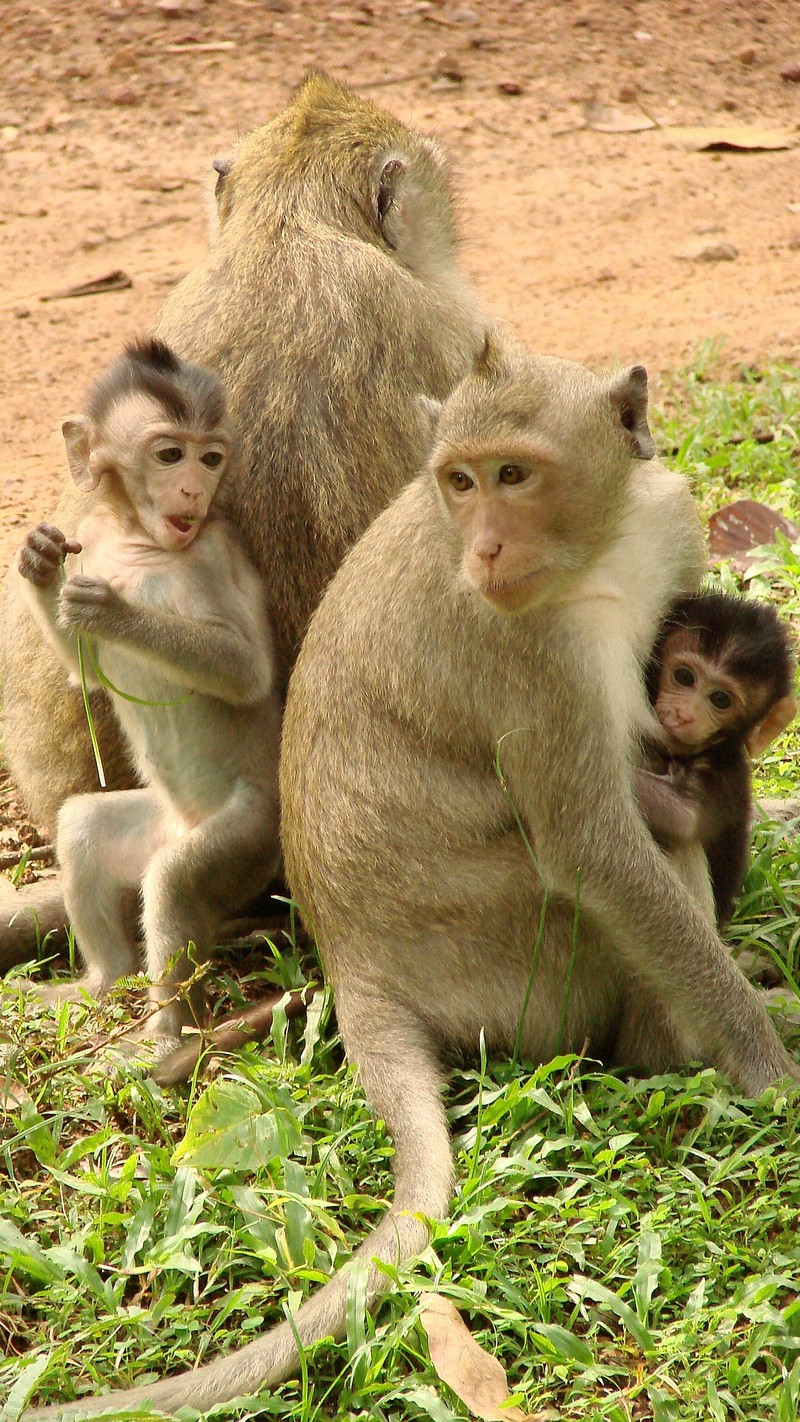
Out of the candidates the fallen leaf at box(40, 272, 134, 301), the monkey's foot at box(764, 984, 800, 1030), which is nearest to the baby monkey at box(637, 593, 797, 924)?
the monkey's foot at box(764, 984, 800, 1030)

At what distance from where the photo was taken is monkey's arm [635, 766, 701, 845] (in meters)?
3.89

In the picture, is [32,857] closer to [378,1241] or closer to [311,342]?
[311,342]

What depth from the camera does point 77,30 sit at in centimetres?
1124

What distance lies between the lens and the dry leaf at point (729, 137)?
1050 cm

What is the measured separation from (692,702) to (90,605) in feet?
5.07

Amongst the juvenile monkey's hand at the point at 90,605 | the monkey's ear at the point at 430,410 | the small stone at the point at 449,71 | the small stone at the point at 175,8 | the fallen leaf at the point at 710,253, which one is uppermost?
the small stone at the point at 175,8

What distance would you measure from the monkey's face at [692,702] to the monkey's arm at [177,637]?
108cm

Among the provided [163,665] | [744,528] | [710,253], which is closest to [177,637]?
[163,665]

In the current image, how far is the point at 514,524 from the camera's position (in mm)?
3459

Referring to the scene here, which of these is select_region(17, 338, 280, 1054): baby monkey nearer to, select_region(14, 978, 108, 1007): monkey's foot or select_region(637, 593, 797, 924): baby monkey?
select_region(14, 978, 108, 1007): monkey's foot

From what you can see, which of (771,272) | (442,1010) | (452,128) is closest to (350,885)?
(442,1010)

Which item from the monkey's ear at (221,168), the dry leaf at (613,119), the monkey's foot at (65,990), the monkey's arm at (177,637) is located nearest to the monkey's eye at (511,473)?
the monkey's arm at (177,637)

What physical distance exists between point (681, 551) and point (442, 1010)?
4.30ft

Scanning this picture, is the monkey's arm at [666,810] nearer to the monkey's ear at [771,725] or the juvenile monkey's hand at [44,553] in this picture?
the monkey's ear at [771,725]
